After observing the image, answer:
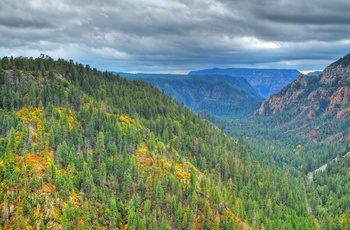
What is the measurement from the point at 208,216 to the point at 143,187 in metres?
35.9

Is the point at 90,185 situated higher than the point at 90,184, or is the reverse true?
the point at 90,184

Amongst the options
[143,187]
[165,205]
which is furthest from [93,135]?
[165,205]

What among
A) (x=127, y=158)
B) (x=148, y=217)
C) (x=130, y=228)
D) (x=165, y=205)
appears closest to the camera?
(x=130, y=228)

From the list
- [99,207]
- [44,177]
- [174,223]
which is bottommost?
[174,223]

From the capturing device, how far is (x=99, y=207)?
496ft

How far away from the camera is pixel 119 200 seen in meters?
163

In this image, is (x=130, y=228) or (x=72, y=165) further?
(x=72, y=165)

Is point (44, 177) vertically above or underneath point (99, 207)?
above

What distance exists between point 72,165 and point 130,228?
41.6 metres

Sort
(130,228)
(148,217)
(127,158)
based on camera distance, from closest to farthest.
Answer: (130,228) < (148,217) < (127,158)

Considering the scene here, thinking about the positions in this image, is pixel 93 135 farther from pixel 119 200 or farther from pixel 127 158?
pixel 119 200

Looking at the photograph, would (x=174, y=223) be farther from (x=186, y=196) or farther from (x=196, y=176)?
(x=196, y=176)

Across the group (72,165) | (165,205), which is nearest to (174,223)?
(165,205)

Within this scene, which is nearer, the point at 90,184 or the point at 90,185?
the point at 90,184
